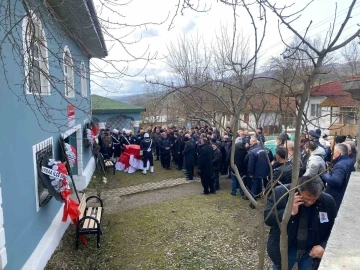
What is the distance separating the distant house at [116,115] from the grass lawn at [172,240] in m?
11.1

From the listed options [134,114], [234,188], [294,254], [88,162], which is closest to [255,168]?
[234,188]

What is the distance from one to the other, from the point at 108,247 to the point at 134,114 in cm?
1348

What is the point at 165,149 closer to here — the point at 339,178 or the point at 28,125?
the point at 28,125

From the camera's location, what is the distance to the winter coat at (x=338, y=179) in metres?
4.86

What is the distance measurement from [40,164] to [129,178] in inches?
254

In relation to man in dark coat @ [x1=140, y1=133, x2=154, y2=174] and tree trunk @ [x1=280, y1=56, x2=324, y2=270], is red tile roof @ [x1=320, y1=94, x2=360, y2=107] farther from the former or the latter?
tree trunk @ [x1=280, y1=56, x2=324, y2=270]

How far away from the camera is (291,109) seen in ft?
7.82

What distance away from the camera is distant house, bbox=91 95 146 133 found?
59.7 ft

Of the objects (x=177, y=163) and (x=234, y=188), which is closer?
(x=234, y=188)

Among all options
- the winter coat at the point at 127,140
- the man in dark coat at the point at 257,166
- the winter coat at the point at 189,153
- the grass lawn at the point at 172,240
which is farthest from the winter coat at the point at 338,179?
the winter coat at the point at 127,140

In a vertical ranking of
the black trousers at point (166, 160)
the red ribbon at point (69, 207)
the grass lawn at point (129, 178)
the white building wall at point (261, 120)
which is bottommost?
the grass lawn at point (129, 178)

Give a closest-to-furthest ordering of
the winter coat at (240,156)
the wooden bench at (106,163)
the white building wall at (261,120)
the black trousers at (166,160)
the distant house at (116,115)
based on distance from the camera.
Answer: the white building wall at (261,120) → the winter coat at (240,156) → the wooden bench at (106,163) → the black trousers at (166,160) → the distant house at (116,115)

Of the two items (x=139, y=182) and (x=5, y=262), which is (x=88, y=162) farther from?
(x=5, y=262)

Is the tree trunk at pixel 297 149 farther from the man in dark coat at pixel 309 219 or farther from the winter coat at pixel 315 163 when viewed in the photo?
the winter coat at pixel 315 163
